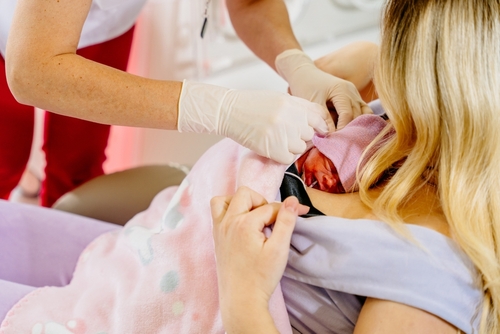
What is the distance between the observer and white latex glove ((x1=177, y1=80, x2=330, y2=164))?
3.08 feet

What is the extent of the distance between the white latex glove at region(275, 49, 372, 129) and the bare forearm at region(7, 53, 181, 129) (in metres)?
0.38

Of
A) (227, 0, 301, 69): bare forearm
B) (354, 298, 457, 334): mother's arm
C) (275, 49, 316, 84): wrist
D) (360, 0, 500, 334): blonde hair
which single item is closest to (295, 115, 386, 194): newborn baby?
(360, 0, 500, 334): blonde hair

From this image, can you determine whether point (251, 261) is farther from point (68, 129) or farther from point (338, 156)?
point (68, 129)

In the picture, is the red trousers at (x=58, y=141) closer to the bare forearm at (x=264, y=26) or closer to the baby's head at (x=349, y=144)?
the bare forearm at (x=264, y=26)

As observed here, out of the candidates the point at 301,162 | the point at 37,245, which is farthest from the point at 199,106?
the point at 37,245

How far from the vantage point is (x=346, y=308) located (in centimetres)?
84

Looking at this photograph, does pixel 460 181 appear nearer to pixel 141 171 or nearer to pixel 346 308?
pixel 346 308

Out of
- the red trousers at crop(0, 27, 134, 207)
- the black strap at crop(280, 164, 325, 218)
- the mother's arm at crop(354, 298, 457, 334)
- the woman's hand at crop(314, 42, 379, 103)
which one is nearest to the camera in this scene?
the mother's arm at crop(354, 298, 457, 334)

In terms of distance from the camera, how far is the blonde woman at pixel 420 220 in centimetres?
75

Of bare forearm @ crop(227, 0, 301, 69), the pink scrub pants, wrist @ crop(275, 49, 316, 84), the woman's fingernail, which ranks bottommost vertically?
the pink scrub pants

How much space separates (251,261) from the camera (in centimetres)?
78

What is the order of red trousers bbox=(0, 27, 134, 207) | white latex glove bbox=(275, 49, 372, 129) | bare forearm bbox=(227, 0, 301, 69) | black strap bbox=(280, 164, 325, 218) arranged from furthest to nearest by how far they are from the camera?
red trousers bbox=(0, 27, 134, 207) → bare forearm bbox=(227, 0, 301, 69) → white latex glove bbox=(275, 49, 372, 129) → black strap bbox=(280, 164, 325, 218)

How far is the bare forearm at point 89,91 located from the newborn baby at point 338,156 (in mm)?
283

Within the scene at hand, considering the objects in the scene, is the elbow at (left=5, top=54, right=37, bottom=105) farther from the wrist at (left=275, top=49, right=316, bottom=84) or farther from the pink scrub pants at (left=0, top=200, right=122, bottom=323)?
the wrist at (left=275, top=49, right=316, bottom=84)
